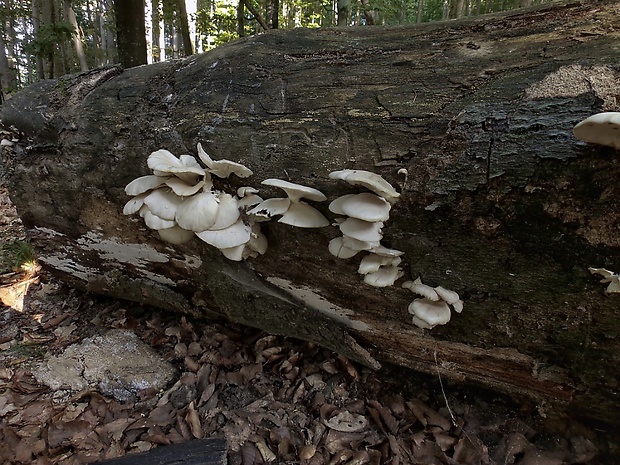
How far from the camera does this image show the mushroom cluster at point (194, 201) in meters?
2.17

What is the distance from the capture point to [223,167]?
7.65 feet

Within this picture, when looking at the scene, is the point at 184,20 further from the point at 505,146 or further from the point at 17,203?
the point at 505,146

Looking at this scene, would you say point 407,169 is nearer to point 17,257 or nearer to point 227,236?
point 227,236

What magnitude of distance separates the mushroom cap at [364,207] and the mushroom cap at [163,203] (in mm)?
945

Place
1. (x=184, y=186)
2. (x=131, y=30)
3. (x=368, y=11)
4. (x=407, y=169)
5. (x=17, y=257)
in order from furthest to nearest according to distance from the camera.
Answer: (x=368, y=11), (x=131, y=30), (x=17, y=257), (x=184, y=186), (x=407, y=169)

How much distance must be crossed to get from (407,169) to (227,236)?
3.66 ft

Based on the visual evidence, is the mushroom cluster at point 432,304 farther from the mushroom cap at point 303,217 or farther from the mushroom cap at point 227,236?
the mushroom cap at point 227,236

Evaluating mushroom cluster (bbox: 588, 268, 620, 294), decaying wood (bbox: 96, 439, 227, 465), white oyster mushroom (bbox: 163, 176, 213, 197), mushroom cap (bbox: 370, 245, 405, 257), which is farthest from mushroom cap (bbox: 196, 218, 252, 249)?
mushroom cluster (bbox: 588, 268, 620, 294)

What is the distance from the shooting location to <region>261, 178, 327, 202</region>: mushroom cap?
6.64 ft

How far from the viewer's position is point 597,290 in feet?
6.47

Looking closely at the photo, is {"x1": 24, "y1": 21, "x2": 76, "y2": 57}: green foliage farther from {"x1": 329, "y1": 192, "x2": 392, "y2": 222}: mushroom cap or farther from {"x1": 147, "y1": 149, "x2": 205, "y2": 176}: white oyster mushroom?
{"x1": 329, "y1": 192, "x2": 392, "y2": 222}: mushroom cap

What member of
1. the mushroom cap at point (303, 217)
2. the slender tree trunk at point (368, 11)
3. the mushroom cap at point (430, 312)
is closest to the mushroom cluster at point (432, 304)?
the mushroom cap at point (430, 312)

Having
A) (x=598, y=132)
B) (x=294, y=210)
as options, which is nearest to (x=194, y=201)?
(x=294, y=210)

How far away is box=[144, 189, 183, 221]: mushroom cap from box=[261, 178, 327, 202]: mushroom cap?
1.94 feet
